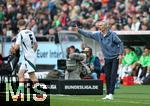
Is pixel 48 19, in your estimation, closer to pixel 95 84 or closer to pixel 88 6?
pixel 88 6

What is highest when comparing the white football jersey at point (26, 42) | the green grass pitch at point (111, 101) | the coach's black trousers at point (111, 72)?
the white football jersey at point (26, 42)

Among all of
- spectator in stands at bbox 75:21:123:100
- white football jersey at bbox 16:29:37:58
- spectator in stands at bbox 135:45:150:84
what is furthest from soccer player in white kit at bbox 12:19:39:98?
spectator in stands at bbox 135:45:150:84

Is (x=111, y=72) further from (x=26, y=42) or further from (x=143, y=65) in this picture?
(x=143, y=65)

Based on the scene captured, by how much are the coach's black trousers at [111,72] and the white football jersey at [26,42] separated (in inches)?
80.9

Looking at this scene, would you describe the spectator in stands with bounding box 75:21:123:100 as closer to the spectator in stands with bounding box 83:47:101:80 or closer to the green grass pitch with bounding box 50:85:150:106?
the green grass pitch with bounding box 50:85:150:106

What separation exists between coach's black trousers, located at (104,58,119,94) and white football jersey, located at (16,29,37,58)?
6.74 ft

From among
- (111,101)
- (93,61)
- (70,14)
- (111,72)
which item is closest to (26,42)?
(111,72)

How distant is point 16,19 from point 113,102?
703 inches

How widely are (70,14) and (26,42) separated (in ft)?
45.1

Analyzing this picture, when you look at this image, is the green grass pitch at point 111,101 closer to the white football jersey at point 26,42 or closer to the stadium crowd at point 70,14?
the white football jersey at point 26,42

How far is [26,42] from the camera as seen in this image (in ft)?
62.6

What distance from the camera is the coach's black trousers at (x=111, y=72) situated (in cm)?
1841

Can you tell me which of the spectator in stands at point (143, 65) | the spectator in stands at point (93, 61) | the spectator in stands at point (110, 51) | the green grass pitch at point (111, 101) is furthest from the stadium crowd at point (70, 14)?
the spectator in stands at point (110, 51)

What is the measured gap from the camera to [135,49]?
27766 millimetres
